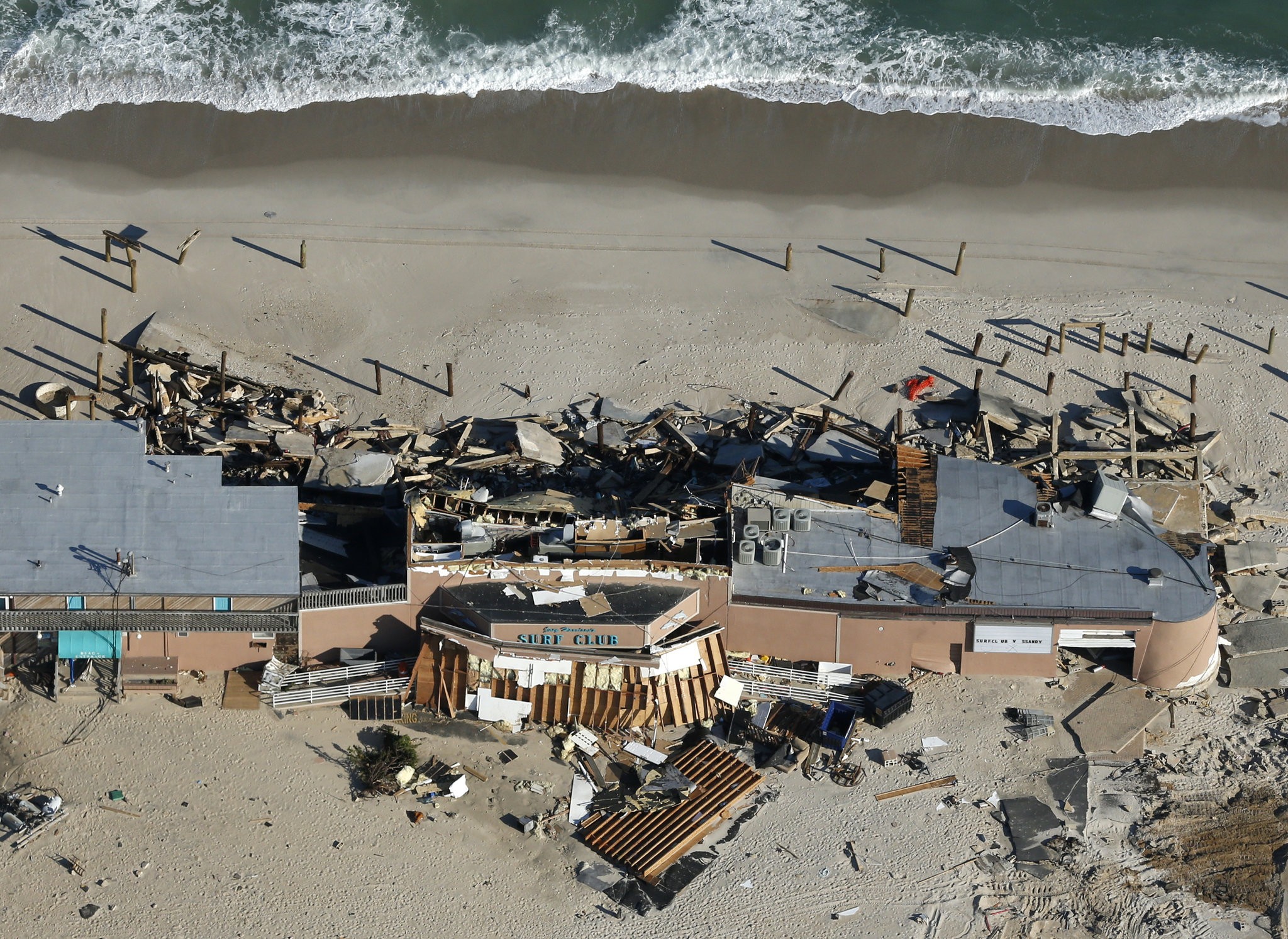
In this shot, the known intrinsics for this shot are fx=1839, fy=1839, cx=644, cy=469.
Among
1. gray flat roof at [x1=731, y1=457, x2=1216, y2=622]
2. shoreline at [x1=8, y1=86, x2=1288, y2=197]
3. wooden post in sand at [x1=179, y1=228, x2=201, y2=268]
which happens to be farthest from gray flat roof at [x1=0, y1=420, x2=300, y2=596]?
shoreline at [x1=8, y1=86, x2=1288, y2=197]

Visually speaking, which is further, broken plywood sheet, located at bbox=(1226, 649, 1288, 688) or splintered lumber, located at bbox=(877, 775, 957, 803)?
broken plywood sheet, located at bbox=(1226, 649, 1288, 688)

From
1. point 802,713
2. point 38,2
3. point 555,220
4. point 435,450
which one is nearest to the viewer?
point 802,713

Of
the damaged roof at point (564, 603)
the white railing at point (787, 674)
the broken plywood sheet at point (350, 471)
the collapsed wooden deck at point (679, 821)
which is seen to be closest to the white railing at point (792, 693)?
the white railing at point (787, 674)

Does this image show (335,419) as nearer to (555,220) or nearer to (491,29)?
(555,220)

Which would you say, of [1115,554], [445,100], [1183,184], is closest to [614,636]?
[1115,554]

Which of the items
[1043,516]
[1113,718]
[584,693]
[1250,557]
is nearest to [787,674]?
[584,693]

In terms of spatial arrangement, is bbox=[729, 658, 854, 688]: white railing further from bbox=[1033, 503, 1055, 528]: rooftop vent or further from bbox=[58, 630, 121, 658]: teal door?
bbox=[58, 630, 121, 658]: teal door

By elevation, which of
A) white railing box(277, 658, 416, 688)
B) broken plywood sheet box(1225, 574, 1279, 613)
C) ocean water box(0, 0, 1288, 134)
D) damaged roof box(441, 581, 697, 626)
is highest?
ocean water box(0, 0, 1288, 134)
